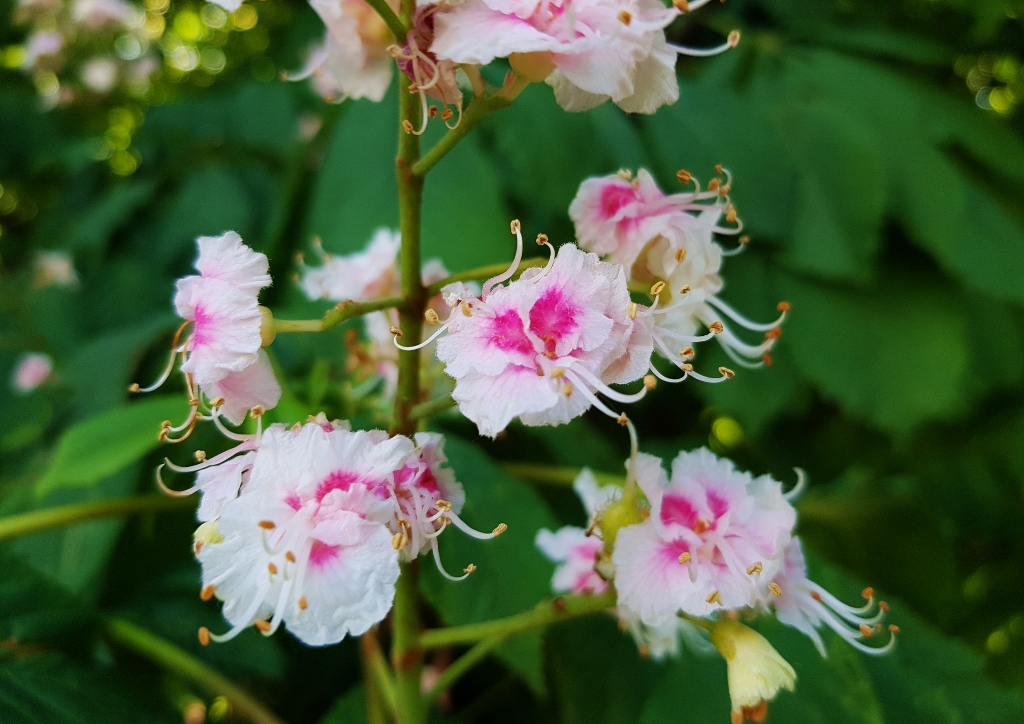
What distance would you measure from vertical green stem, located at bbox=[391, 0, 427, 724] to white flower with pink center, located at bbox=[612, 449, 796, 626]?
12 cm

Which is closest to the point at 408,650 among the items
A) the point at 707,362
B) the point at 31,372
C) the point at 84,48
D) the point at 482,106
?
the point at 482,106

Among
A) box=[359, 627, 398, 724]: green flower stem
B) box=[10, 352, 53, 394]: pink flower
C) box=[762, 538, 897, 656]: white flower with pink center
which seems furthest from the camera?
box=[10, 352, 53, 394]: pink flower

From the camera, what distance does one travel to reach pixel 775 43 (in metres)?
0.90

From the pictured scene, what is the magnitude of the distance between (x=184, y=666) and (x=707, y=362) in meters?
0.52

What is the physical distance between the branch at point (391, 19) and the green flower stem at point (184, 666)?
0.45 meters

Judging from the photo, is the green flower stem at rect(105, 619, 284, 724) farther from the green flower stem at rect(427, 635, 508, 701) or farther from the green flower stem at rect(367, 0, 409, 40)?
the green flower stem at rect(367, 0, 409, 40)

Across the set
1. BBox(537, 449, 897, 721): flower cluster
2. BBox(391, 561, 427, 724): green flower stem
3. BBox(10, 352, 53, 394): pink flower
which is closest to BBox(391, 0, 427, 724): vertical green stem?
BBox(391, 561, 427, 724): green flower stem

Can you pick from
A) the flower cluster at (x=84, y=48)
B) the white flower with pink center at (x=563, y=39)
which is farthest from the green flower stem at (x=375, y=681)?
the flower cluster at (x=84, y=48)

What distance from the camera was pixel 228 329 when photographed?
1.09ft

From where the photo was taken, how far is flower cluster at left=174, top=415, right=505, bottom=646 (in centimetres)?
31

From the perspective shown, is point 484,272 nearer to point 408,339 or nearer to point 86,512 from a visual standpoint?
point 408,339

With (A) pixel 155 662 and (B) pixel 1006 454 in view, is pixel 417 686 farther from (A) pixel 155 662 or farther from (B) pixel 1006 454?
(B) pixel 1006 454

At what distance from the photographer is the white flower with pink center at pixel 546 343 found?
30cm

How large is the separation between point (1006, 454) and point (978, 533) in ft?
0.38
